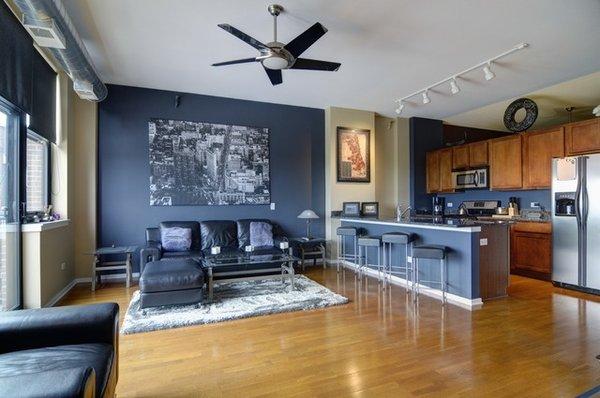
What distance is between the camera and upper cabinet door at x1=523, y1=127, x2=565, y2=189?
485 centimetres

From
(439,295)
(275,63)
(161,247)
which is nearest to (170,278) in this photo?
(161,247)

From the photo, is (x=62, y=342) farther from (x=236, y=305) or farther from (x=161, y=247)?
(x=161, y=247)

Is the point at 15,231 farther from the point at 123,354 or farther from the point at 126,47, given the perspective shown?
the point at 126,47

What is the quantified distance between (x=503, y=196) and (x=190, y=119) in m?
6.09

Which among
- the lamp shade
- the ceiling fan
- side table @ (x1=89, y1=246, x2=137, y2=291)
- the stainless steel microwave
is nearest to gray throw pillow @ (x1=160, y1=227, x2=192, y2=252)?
side table @ (x1=89, y1=246, x2=137, y2=291)

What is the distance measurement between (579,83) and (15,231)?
Result: 7547 mm

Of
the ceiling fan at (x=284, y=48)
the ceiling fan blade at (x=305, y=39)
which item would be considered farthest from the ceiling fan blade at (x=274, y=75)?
the ceiling fan blade at (x=305, y=39)

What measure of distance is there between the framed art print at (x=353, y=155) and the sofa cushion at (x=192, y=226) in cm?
282

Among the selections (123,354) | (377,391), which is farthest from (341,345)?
(123,354)

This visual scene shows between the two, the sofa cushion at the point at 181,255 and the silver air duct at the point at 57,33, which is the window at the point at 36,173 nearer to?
the silver air duct at the point at 57,33

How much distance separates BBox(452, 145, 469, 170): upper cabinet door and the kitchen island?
103 inches

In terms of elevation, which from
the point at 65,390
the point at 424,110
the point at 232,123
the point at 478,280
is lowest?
the point at 478,280

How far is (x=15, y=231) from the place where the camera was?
327cm

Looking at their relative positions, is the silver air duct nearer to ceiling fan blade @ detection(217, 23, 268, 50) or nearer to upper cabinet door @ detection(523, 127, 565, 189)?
ceiling fan blade @ detection(217, 23, 268, 50)
